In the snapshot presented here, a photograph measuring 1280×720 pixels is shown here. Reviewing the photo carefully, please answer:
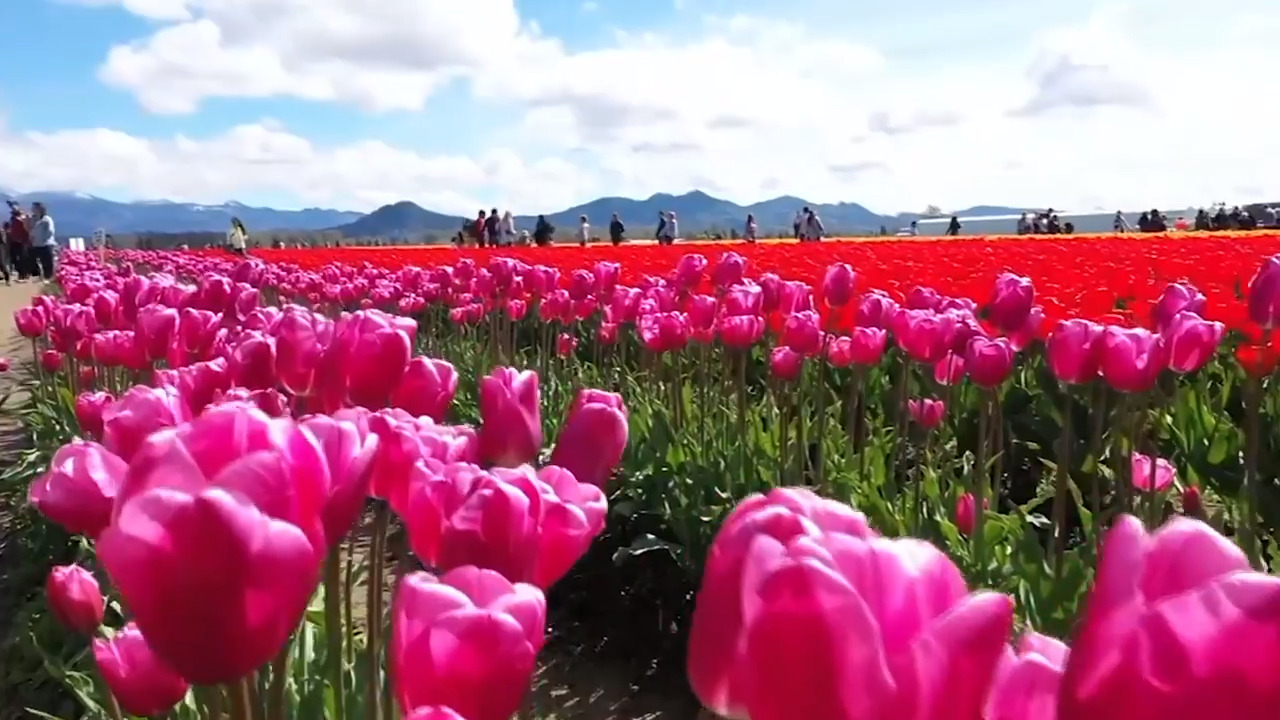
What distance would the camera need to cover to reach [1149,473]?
3.65 metres

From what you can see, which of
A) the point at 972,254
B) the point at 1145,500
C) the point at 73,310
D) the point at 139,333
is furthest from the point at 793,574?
the point at 972,254

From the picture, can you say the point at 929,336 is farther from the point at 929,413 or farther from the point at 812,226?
the point at 812,226

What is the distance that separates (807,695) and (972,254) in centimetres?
1235

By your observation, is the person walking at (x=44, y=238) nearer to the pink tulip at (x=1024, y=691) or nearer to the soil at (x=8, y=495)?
the soil at (x=8, y=495)

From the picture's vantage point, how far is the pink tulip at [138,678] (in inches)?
59.6

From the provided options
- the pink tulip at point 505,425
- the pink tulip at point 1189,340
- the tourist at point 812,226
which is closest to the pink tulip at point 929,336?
the pink tulip at point 1189,340

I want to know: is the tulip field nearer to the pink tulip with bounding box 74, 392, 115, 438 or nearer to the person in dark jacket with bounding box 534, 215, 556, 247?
the pink tulip with bounding box 74, 392, 115, 438

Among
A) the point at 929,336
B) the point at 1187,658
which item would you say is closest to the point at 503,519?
the point at 1187,658

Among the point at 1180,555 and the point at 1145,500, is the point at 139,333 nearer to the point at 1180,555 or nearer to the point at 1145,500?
the point at 1145,500

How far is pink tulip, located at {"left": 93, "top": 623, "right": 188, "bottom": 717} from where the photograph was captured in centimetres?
151

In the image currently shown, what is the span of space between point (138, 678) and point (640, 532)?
10.6 ft

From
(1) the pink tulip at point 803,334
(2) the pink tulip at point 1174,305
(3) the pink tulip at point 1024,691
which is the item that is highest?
(3) the pink tulip at point 1024,691

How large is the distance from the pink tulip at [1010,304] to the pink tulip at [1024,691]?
3393 millimetres

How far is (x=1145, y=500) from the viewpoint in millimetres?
3662
